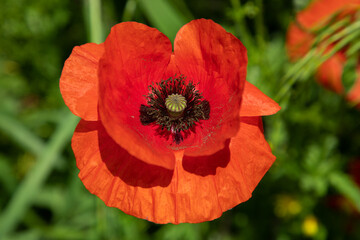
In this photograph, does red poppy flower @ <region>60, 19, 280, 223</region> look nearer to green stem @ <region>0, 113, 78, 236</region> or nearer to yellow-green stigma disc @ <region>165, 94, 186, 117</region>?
yellow-green stigma disc @ <region>165, 94, 186, 117</region>

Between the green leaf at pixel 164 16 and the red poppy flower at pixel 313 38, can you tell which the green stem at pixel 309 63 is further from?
the green leaf at pixel 164 16

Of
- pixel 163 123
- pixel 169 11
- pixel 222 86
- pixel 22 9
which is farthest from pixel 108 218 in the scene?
pixel 22 9

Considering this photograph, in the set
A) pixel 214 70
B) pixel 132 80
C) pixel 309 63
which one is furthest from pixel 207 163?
pixel 309 63

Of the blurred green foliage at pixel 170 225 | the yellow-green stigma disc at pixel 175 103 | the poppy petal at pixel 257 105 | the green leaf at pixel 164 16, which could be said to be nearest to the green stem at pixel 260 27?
the blurred green foliage at pixel 170 225

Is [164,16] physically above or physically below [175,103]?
above

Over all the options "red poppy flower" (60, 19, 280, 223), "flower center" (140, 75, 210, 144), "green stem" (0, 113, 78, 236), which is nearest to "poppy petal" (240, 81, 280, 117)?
"red poppy flower" (60, 19, 280, 223)

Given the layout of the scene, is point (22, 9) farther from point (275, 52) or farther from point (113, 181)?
point (113, 181)

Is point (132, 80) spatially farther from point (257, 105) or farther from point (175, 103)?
point (257, 105)
